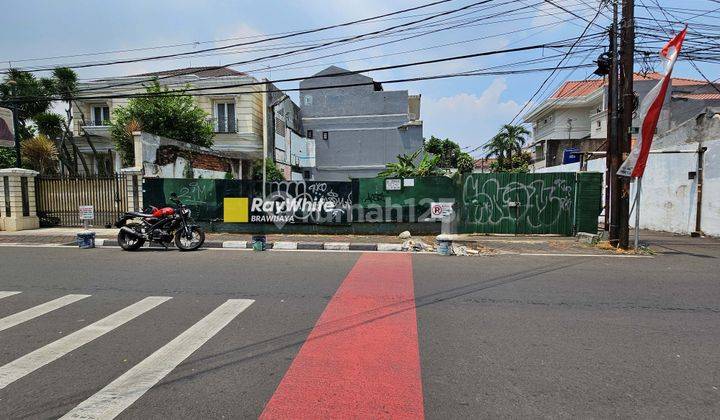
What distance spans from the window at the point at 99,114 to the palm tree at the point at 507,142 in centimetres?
3502

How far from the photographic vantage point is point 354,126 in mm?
32812

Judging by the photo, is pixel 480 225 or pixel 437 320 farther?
pixel 480 225

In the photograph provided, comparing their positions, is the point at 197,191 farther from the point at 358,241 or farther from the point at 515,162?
the point at 515,162

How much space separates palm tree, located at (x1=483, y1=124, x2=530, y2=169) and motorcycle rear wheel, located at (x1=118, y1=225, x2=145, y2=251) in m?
39.4

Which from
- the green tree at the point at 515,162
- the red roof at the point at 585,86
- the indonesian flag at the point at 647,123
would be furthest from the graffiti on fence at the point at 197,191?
the green tree at the point at 515,162

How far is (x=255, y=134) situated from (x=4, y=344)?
2051 cm

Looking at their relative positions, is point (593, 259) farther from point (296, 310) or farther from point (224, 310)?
point (224, 310)

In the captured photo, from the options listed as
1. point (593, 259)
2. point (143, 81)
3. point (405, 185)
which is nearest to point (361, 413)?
point (593, 259)

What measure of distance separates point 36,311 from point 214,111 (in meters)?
20.4

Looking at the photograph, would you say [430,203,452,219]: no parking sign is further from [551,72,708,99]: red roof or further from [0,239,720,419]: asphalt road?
[551,72,708,99]: red roof

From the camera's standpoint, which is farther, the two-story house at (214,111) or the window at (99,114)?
the window at (99,114)

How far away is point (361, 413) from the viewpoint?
9.43 feet

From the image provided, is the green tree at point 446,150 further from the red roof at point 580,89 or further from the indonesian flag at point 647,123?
the indonesian flag at point 647,123

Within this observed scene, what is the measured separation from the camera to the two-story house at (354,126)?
107 ft
